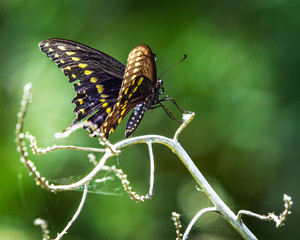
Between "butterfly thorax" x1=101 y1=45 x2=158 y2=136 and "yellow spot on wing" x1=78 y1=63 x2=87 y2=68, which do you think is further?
"yellow spot on wing" x1=78 y1=63 x2=87 y2=68

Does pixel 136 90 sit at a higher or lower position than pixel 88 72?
lower

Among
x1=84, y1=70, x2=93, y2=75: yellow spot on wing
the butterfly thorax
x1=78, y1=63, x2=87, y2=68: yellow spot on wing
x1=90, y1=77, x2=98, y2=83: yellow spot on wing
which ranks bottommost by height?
the butterfly thorax

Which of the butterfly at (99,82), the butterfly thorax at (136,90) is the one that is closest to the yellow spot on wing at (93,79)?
the butterfly at (99,82)

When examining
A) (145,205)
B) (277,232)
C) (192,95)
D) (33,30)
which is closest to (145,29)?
(192,95)

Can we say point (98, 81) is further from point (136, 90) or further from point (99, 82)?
point (136, 90)

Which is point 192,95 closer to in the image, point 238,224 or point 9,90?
point 9,90

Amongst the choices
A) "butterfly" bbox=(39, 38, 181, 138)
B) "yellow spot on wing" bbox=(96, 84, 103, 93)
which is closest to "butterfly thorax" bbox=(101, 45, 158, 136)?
"butterfly" bbox=(39, 38, 181, 138)

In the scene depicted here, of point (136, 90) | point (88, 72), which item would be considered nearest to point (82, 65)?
point (88, 72)

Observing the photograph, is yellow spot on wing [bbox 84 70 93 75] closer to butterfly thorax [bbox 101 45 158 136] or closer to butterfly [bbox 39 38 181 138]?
butterfly [bbox 39 38 181 138]
